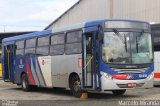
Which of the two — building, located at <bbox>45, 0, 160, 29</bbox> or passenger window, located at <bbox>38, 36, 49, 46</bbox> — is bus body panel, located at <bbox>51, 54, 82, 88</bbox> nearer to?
passenger window, located at <bbox>38, 36, 49, 46</bbox>

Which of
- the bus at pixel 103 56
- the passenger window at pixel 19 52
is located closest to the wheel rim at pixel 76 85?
the bus at pixel 103 56

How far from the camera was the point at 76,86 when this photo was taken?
18375mm

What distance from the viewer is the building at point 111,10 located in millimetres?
40103

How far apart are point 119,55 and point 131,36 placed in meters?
0.88

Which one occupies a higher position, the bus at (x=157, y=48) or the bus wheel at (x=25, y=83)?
the bus at (x=157, y=48)

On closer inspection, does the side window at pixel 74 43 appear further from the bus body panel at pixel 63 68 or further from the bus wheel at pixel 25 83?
the bus wheel at pixel 25 83

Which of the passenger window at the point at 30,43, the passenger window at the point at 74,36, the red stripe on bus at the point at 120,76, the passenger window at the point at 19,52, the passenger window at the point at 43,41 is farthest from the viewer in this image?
the passenger window at the point at 19,52

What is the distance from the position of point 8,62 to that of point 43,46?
507 centimetres

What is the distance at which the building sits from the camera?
40.1 meters

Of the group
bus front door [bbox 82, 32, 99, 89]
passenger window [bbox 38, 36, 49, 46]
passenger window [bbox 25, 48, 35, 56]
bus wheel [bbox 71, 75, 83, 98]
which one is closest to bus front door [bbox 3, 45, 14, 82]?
passenger window [bbox 25, 48, 35, 56]

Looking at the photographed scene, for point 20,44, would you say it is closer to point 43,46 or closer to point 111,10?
point 43,46

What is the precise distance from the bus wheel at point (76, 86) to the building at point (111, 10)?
21.4 meters

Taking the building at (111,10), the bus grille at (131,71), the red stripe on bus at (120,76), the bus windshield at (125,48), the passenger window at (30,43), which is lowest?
the red stripe on bus at (120,76)

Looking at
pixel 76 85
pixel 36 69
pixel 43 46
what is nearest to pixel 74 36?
pixel 76 85
